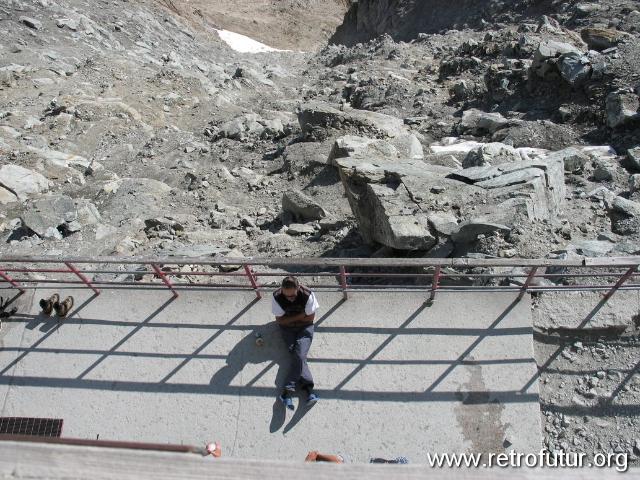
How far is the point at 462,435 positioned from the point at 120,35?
26.8 m

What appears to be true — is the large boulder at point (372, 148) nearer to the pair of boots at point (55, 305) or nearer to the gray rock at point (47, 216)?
the gray rock at point (47, 216)

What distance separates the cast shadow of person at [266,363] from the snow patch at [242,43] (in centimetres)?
3470

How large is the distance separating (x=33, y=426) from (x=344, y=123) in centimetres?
1030

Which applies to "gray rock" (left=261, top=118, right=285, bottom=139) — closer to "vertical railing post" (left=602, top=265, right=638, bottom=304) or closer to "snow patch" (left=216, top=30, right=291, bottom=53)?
"vertical railing post" (left=602, top=265, right=638, bottom=304)

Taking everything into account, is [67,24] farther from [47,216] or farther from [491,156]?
[491,156]

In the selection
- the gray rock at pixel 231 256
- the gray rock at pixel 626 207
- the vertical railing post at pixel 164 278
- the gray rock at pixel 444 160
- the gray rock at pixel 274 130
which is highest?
the gray rock at pixel 626 207

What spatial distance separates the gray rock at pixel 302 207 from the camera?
10.0 m

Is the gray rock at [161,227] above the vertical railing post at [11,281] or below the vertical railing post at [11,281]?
below

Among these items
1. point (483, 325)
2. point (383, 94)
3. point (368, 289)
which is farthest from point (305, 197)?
point (383, 94)

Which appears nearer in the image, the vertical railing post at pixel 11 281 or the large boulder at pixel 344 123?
the vertical railing post at pixel 11 281

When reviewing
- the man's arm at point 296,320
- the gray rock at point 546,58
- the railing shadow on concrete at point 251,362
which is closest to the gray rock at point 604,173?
the railing shadow on concrete at point 251,362

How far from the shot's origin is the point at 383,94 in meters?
17.5

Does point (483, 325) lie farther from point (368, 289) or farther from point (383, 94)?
point (383, 94)

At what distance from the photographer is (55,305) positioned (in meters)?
5.82
